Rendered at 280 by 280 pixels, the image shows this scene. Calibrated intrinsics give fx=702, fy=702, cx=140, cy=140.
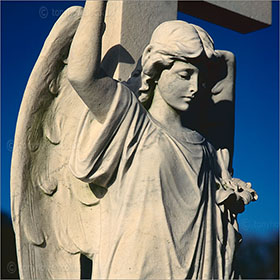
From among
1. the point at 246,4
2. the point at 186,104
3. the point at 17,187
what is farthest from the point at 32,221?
the point at 246,4

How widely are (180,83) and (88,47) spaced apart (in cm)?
63

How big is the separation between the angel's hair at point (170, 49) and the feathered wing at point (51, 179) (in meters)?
0.47

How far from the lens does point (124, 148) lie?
162 inches

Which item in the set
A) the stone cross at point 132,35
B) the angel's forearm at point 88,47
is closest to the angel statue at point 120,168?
the angel's forearm at point 88,47

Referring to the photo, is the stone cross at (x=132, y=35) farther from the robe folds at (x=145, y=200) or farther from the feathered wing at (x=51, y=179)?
the robe folds at (x=145, y=200)

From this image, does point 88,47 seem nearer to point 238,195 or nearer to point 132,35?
point 132,35

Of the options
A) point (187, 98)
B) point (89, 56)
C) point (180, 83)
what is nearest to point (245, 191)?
point (187, 98)

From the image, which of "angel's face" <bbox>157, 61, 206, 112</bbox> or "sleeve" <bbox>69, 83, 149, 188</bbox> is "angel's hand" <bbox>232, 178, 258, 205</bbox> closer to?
"angel's face" <bbox>157, 61, 206, 112</bbox>

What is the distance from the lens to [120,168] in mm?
4129

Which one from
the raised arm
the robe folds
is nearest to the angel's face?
the robe folds

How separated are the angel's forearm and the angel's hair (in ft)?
1.34

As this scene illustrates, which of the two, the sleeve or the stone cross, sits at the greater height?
the stone cross

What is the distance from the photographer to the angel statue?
4.02 meters

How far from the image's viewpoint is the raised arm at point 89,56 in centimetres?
396
